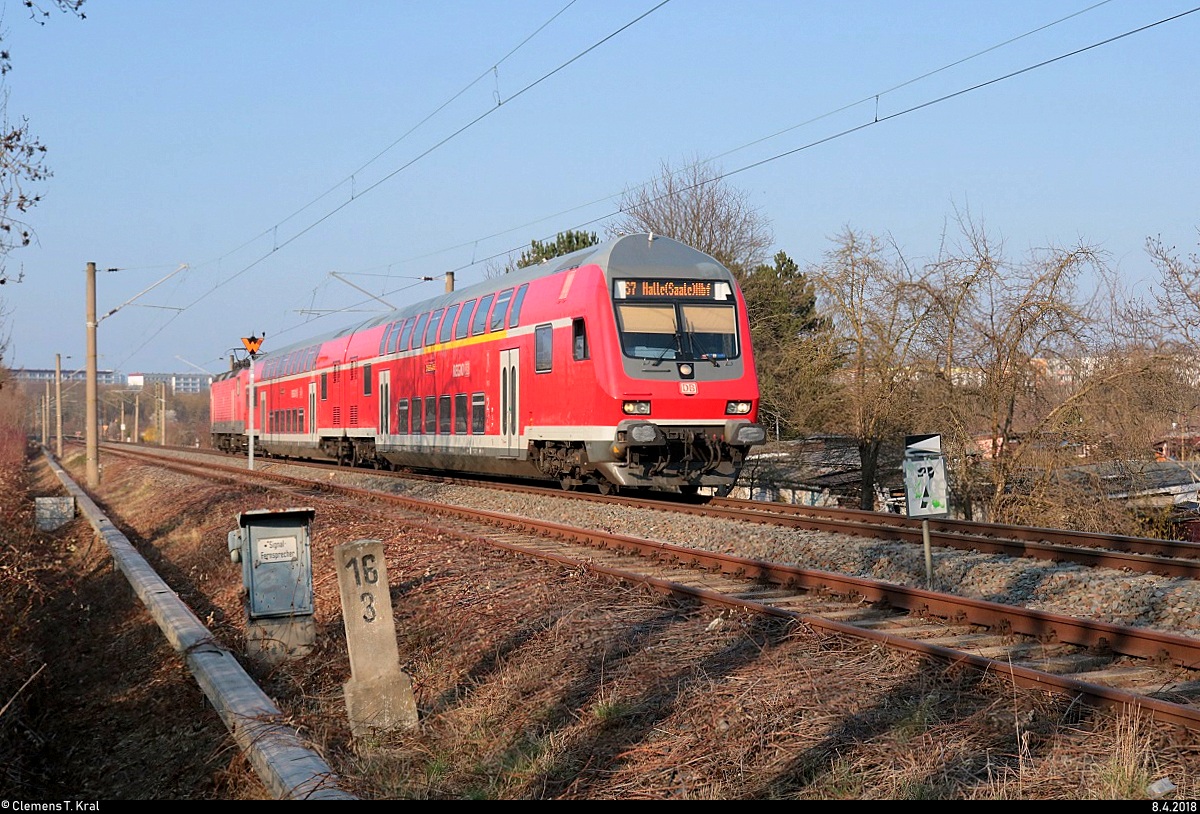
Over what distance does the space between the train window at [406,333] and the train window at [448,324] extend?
6.67ft

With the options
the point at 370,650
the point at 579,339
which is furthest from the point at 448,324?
the point at 370,650

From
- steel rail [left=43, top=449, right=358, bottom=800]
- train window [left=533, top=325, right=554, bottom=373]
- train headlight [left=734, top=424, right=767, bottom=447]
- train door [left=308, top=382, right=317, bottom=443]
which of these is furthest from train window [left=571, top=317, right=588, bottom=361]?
train door [left=308, top=382, right=317, bottom=443]

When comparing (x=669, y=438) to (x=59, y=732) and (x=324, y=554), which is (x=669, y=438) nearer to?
(x=324, y=554)

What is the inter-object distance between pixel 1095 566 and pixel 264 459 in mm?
34874

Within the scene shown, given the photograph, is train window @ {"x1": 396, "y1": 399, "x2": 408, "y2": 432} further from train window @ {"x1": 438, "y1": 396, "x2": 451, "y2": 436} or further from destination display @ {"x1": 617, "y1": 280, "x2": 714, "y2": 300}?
destination display @ {"x1": 617, "y1": 280, "x2": 714, "y2": 300}

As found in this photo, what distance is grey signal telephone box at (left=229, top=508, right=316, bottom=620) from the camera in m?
8.65

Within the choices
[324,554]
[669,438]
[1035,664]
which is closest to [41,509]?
[324,554]

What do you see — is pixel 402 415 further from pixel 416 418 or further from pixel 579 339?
pixel 579 339

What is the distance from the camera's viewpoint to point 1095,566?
35.6 ft

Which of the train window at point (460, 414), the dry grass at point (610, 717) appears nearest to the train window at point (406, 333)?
the train window at point (460, 414)

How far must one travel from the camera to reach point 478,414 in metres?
20.0

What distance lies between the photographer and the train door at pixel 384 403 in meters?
25.4

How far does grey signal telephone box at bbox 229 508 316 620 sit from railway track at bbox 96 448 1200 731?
9.23 feet

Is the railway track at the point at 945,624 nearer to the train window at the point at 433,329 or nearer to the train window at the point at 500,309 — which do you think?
the train window at the point at 500,309
